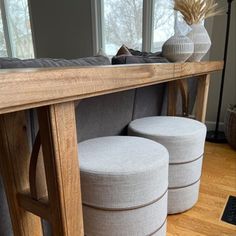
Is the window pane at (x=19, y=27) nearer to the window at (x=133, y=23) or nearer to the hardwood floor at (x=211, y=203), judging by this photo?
the window at (x=133, y=23)

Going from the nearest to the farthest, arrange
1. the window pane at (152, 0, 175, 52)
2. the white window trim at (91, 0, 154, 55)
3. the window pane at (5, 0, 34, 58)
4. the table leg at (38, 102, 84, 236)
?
the table leg at (38, 102, 84, 236), the window pane at (152, 0, 175, 52), the white window trim at (91, 0, 154, 55), the window pane at (5, 0, 34, 58)

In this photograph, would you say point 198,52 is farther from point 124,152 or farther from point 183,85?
point 124,152

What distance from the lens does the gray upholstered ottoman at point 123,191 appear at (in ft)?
2.45

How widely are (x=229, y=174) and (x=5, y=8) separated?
474 cm

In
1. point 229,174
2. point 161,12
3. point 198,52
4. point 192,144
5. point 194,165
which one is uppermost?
point 161,12

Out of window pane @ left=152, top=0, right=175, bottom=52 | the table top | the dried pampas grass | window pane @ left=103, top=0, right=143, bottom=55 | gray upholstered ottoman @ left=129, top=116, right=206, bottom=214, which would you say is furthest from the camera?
window pane @ left=103, top=0, right=143, bottom=55

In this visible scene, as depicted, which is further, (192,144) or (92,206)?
(192,144)

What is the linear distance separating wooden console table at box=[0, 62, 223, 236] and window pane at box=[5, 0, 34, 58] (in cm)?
419

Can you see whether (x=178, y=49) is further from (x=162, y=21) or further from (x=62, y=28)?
(x=62, y=28)

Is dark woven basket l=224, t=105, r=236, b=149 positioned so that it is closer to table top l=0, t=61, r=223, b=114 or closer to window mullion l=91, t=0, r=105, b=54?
table top l=0, t=61, r=223, b=114

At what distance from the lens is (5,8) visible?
4.46 meters

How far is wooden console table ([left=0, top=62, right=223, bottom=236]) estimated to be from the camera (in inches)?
16.3

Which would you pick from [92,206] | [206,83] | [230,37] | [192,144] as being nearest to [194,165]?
[192,144]

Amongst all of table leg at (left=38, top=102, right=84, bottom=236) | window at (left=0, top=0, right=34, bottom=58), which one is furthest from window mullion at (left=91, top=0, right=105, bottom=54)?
table leg at (left=38, top=102, right=84, bottom=236)
